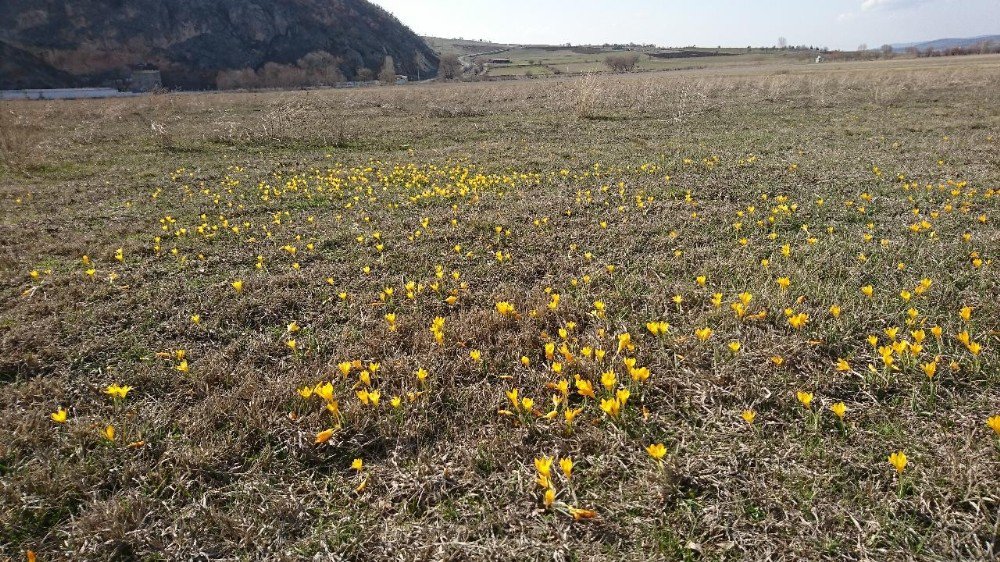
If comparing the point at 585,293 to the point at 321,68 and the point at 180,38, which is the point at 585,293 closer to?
the point at 321,68

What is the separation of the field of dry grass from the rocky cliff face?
68930 millimetres

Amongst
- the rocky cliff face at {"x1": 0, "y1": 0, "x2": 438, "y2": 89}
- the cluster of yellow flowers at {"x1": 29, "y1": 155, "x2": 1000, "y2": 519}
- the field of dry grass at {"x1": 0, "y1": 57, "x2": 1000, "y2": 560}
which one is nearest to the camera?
the field of dry grass at {"x1": 0, "y1": 57, "x2": 1000, "y2": 560}

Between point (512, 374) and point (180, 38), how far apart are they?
8416 cm

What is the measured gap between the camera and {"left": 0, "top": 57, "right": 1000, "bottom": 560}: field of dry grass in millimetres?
2480

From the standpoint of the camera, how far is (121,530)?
8.07ft

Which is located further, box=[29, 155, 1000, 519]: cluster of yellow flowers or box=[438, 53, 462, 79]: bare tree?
box=[438, 53, 462, 79]: bare tree

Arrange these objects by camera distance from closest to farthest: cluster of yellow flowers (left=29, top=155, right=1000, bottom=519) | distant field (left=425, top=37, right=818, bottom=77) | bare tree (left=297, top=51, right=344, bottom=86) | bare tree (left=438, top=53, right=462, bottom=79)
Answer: cluster of yellow flowers (left=29, top=155, right=1000, bottom=519)
bare tree (left=297, top=51, right=344, bottom=86)
distant field (left=425, top=37, right=818, bottom=77)
bare tree (left=438, top=53, right=462, bottom=79)

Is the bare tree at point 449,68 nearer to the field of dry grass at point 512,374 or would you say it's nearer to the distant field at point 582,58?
the distant field at point 582,58

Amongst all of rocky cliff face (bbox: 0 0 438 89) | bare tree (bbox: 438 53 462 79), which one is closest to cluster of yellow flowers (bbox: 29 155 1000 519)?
rocky cliff face (bbox: 0 0 438 89)

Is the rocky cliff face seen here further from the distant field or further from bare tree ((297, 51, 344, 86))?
the distant field

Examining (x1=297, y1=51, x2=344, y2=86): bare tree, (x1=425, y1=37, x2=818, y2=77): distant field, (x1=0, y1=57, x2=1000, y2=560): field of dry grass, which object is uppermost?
(x1=425, y1=37, x2=818, y2=77): distant field

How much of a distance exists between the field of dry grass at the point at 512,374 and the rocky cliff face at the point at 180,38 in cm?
6893

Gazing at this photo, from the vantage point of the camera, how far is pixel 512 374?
3678 millimetres

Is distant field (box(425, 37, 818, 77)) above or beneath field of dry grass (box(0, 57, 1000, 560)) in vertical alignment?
above
